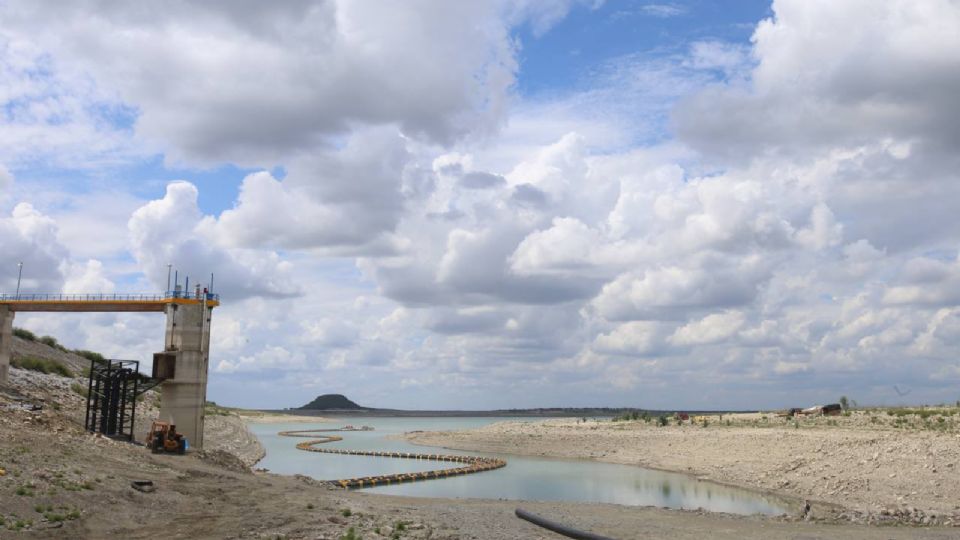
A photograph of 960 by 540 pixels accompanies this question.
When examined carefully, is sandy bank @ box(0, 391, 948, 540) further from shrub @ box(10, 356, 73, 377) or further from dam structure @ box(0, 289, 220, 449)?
shrub @ box(10, 356, 73, 377)

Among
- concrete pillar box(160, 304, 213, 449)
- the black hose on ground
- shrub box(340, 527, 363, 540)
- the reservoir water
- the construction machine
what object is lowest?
the reservoir water

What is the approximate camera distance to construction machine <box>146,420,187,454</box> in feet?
143

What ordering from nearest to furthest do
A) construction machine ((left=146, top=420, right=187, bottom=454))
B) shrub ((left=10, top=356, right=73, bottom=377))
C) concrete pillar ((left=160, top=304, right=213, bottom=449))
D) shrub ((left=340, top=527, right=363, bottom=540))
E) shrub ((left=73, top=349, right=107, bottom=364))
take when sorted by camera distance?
shrub ((left=340, top=527, right=363, bottom=540)), construction machine ((left=146, top=420, right=187, bottom=454)), concrete pillar ((left=160, top=304, right=213, bottom=449)), shrub ((left=10, top=356, right=73, bottom=377)), shrub ((left=73, top=349, right=107, bottom=364))

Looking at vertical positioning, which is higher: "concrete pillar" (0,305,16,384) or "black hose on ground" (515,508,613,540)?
"concrete pillar" (0,305,16,384)

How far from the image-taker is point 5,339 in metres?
56.6

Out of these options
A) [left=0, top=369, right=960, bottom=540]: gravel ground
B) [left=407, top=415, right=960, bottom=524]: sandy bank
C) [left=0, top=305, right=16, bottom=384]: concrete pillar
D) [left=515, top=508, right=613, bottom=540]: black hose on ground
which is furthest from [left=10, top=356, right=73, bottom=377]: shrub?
[left=515, top=508, right=613, bottom=540]: black hose on ground

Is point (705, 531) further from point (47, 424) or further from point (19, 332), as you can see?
point (19, 332)

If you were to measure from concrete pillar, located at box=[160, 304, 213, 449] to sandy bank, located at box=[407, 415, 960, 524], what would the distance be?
36.4 meters

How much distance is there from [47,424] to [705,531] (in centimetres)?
3304

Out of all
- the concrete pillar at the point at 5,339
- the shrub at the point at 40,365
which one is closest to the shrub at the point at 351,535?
the concrete pillar at the point at 5,339

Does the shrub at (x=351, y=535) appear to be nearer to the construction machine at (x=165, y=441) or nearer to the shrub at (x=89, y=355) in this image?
the construction machine at (x=165, y=441)

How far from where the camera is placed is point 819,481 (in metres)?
44.5

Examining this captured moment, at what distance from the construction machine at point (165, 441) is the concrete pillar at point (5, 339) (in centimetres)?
1919

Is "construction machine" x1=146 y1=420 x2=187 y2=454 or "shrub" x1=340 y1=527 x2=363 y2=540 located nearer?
"shrub" x1=340 y1=527 x2=363 y2=540
